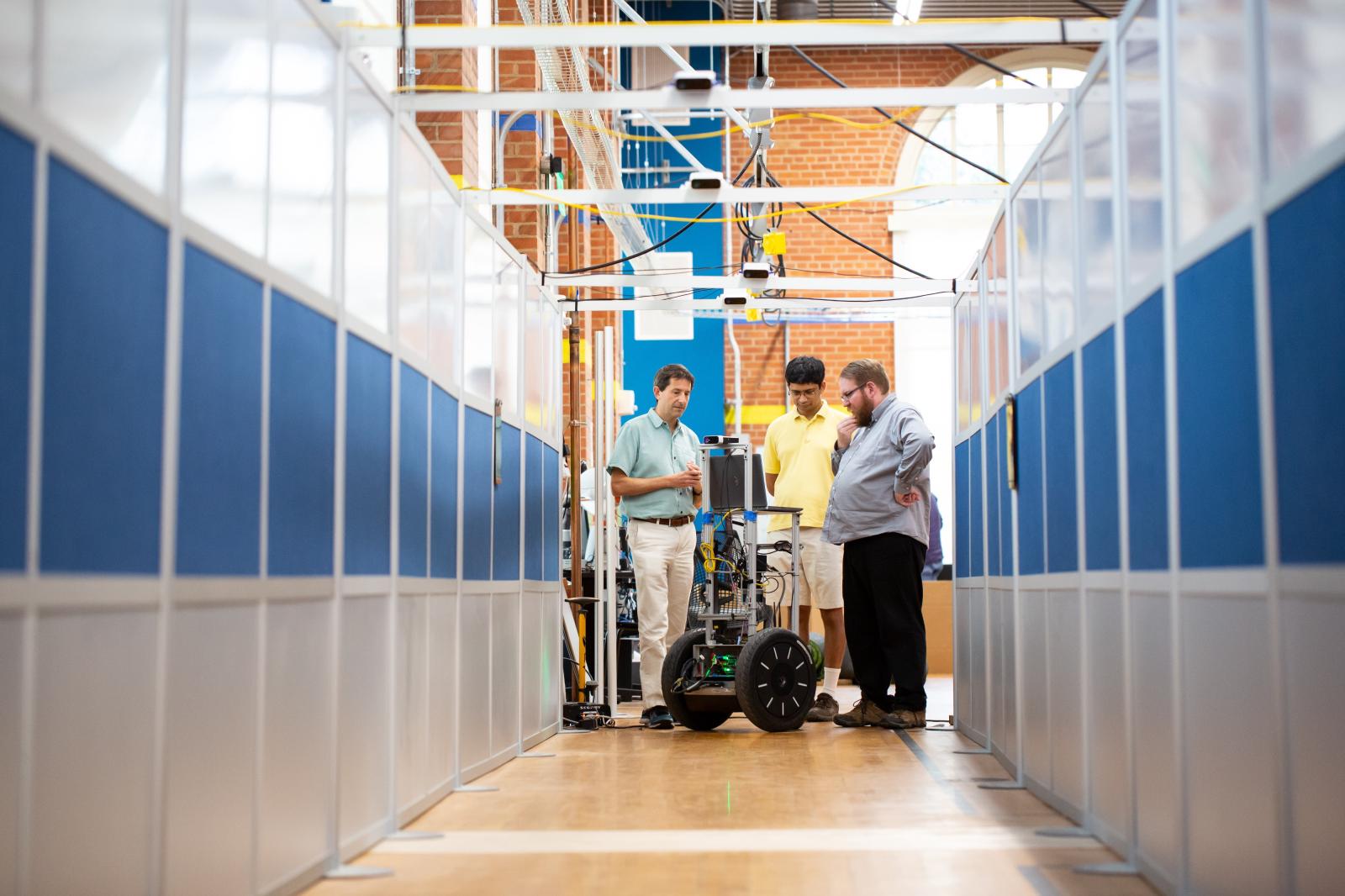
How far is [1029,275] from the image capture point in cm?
460

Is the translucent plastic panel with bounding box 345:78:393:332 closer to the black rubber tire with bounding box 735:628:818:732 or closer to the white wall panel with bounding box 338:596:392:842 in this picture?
the white wall panel with bounding box 338:596:392:842

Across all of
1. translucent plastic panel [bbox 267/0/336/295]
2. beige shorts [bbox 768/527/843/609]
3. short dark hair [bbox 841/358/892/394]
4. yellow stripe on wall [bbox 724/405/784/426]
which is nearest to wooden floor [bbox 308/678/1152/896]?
translucent plastic panel [bbox 267/0/336/295]

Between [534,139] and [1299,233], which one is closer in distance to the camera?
[1299,233]

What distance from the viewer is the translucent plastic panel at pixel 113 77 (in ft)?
6.27

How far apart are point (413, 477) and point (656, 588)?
116 inches

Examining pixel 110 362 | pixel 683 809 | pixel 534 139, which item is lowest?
pixel 683 809

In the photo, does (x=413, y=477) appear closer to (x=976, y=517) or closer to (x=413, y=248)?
(x=413, y=248)

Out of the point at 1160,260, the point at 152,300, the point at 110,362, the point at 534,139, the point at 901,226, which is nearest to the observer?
the point at 110,362

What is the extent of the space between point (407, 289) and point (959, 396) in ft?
11.6

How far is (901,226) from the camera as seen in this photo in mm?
13094

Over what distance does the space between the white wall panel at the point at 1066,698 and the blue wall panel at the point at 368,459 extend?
1825 mm

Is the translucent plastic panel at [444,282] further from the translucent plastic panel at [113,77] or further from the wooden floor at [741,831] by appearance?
the translucent plastic panel at [113,77]

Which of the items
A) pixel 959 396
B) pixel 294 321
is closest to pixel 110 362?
pixel 294 321

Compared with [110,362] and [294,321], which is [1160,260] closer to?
[294,321]
